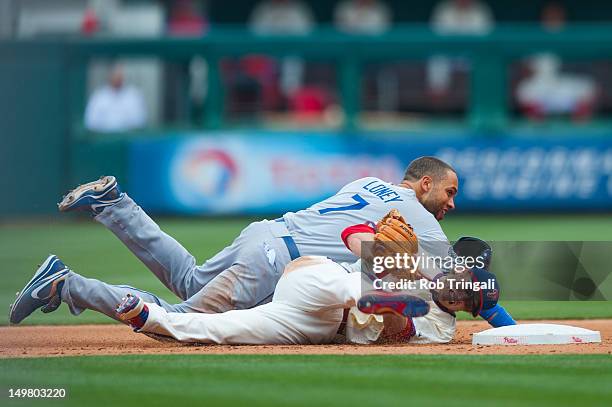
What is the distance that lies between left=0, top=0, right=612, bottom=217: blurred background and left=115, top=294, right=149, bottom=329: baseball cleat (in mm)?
10605

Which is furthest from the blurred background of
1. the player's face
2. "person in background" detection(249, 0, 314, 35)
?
the player's face

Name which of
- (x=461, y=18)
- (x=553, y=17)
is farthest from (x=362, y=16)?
(x=553, y=17)

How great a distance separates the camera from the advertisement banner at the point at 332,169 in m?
17.0

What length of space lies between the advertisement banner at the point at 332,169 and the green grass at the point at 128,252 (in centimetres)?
32

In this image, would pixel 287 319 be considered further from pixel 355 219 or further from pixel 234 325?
pixel 355 219

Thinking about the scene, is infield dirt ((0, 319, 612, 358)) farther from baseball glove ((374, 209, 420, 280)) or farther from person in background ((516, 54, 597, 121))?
person in background ((516, 54, 597, 121))

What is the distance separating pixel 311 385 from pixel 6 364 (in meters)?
1.75

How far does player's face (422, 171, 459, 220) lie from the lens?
7055 millimetres

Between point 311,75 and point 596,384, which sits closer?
point 596,384

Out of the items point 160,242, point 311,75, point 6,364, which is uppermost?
point 311,75

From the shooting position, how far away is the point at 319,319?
264 inches

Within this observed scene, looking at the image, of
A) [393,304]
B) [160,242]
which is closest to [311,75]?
[160,242]

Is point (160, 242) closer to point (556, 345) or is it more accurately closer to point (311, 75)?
point (556, 345)

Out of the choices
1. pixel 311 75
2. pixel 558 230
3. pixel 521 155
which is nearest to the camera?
pixel 558 230
